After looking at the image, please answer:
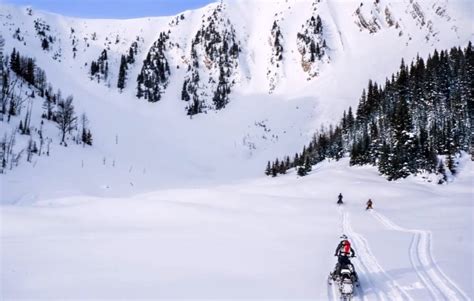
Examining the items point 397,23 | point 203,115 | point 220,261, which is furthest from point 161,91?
point 220,261

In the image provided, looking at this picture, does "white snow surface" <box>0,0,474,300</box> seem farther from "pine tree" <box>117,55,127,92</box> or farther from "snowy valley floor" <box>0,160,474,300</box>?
"pine tree" <box>117,55,127,92</box>

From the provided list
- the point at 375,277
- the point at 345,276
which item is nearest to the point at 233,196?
the point at 375,277

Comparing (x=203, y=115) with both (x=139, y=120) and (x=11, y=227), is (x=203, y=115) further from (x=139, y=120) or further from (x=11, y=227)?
(x=11, y=227)

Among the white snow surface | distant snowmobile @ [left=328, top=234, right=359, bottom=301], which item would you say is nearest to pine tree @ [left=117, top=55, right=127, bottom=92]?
the white snow surface

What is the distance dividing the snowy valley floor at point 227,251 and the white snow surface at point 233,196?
90 mm

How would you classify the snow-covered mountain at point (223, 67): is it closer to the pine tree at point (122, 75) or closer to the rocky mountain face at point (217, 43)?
the rocky mountain face at point (217, 43)

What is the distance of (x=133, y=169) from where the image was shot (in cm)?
9100

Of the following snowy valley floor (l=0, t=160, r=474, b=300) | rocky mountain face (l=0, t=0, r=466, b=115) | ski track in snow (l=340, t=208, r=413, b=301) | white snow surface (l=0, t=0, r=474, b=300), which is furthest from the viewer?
rocky mountain face (l=0, t=0, r=466, b=115)

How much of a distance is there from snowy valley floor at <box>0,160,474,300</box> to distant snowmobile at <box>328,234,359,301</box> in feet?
1.46

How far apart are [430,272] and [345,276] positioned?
4.51 m

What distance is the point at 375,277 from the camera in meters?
13.6

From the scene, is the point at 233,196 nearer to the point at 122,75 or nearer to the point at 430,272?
the point at 430,272

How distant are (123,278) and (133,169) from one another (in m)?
80.7

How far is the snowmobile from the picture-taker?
11.2 meters
